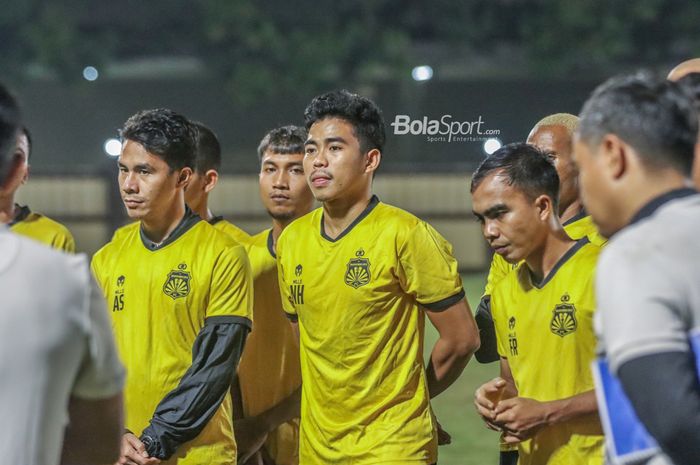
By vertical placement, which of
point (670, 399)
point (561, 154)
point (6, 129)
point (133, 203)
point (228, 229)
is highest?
point (561, 154)

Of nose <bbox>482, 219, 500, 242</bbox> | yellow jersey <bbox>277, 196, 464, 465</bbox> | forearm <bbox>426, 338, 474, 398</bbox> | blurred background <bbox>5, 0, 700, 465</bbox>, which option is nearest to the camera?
nose <bbox>482, 219, 500, 242</bbox>

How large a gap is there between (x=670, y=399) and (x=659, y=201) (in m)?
0.39

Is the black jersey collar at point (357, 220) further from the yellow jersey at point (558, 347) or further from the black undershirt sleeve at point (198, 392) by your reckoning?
the yellow jersey at point (558, 347)

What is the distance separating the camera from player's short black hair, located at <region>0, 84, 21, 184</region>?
7.39 ft

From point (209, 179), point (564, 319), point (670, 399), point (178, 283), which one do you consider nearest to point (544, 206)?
point (564, 319)

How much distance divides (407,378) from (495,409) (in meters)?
0.54

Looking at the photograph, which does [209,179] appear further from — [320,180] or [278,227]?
[320,180]

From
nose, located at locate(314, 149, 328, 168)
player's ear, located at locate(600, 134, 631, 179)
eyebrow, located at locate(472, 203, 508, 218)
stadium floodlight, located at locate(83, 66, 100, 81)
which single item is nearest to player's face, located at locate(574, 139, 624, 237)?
player's ear, located at locate(600, 134, 631, 179)

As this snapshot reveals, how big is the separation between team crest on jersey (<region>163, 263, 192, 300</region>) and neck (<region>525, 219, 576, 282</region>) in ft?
4.03

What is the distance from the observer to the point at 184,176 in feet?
15.3

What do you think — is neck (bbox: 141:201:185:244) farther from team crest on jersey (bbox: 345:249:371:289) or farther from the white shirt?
the white shirt

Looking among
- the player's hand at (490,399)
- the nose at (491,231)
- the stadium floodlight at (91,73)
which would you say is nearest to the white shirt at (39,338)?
the player's hand at (490,399)

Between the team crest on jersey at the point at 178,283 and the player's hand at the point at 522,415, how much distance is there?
1241mm

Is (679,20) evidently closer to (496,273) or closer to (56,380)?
(496,273)
